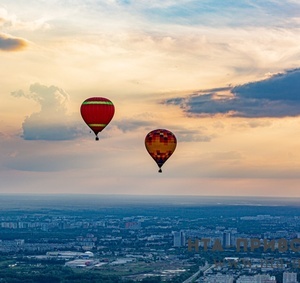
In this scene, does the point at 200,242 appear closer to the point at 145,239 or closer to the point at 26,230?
the point at 145,239

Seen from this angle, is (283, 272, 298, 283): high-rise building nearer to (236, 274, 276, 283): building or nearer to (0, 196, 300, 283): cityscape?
(0, 196, 300, 283): cityscape

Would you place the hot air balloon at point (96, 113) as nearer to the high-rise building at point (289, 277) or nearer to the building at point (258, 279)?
the building at point (258, 279)

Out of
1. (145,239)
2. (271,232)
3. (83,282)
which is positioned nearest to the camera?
(83,282)

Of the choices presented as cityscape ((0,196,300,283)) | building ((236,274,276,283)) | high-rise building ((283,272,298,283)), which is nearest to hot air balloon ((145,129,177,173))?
cityscape ((0,196,300,283))

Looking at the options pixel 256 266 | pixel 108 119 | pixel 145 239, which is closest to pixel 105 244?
pixel 145 239

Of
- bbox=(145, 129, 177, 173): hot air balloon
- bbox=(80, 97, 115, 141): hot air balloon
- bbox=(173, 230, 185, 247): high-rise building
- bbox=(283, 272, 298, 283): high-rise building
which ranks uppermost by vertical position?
bbox=(80, 97, 115, 141): hot air balloon

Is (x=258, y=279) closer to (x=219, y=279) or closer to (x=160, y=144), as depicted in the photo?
(x=219, y=279)
